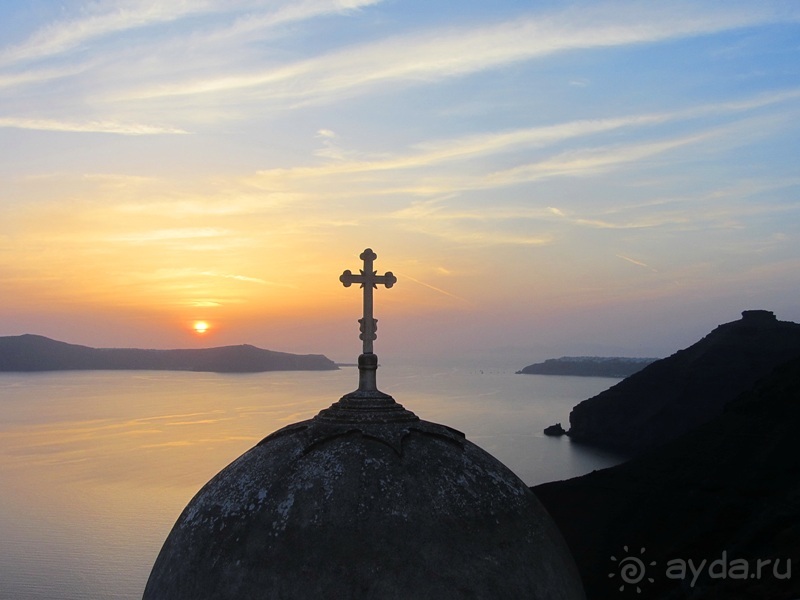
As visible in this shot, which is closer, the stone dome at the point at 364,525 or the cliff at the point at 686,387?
the stone dome at the point at 364,525

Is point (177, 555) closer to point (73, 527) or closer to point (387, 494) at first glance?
point (387, 494)

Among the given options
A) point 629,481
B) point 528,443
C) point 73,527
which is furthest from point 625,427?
point 73,527

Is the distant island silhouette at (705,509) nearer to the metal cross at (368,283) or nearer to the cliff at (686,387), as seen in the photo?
the metal cross at (368,283)

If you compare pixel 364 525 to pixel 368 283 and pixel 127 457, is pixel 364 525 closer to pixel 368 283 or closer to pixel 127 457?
pixel 368 283

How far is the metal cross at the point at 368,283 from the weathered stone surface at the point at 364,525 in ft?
1.88

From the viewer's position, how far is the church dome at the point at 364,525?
15.6 ft

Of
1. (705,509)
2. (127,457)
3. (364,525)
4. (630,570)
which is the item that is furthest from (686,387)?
(364,525)

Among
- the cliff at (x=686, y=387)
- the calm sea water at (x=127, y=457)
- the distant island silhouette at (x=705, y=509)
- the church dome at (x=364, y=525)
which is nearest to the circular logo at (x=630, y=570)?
the distant island silhouette at (x=705, y=509)

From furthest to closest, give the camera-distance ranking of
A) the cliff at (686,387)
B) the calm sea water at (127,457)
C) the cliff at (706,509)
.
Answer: the cliff at (686,387), the calm sea water at (127,457), the cliff at (706,509)

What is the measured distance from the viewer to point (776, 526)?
27078 millimetres

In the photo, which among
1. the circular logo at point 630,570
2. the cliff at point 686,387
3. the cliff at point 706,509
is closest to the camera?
the cliff at point 706,509

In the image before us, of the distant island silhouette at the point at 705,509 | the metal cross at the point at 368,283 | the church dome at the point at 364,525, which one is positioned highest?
the metal cross at the point at 368,283

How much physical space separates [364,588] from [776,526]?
1049 inches

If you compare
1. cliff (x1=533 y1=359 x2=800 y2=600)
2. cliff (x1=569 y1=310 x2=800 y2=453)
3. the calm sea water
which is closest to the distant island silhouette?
cliff (x1=533 y1=359 x2=800 y2=600)
